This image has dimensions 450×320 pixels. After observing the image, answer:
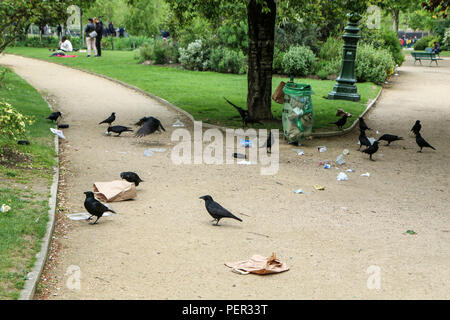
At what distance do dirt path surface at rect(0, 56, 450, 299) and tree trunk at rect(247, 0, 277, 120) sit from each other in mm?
2421

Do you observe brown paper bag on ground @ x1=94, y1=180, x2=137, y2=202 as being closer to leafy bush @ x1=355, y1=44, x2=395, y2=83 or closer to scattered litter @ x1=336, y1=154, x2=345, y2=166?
scattered litter @ x1=336, y1=154, x2=345, y2=166

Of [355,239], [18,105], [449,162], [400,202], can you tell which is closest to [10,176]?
[355,239]

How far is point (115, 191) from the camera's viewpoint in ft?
28.1

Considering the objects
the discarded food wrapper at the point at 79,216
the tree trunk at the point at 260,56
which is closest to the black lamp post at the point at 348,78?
the tree trunk at the point at 260,56

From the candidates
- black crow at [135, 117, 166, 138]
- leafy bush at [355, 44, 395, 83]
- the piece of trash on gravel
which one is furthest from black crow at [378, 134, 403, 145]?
leafy bush at [355, 44, 395, 83]

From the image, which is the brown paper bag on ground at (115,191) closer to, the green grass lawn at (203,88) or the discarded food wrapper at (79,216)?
the discarded food wrapper at (79,216)

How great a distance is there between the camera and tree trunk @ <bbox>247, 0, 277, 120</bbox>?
14.6 meters

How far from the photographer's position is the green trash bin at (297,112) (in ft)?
41.3

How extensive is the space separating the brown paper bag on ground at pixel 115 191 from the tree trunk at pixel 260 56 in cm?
739

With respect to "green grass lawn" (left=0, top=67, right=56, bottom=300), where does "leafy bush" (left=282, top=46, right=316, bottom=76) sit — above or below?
above

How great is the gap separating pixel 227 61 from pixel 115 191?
20805mm

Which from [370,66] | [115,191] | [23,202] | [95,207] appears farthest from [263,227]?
[370,66]

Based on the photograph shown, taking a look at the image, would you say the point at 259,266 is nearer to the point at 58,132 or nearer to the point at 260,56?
the point at 58,132

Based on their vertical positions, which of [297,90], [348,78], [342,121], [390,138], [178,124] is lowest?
[178,124]
